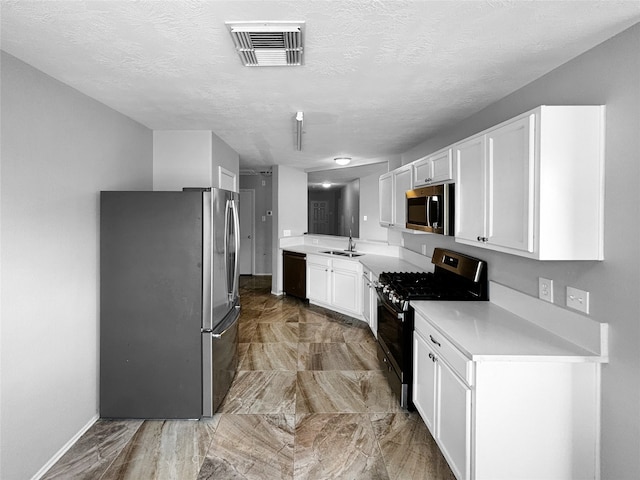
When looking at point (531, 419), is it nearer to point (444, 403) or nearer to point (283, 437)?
point (444, 403)

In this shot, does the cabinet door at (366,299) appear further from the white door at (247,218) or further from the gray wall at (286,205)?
the white door at (247,218)

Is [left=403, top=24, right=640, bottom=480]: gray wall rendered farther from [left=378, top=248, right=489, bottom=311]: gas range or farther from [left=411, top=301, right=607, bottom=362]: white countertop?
[left=378, top=248, right=489, bottom=311]: gas range

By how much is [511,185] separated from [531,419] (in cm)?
117

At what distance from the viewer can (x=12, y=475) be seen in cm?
192

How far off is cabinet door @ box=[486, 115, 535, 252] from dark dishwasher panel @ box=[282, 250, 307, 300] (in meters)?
4.05

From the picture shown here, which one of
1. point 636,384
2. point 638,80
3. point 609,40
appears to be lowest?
point 636,384

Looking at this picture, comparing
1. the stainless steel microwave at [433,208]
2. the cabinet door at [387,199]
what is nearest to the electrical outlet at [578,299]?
the stainless steel microwave at [433,208]

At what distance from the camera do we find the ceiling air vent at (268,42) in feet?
5.23

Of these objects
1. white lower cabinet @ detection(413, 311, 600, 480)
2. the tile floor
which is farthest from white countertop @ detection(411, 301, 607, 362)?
the tile floor

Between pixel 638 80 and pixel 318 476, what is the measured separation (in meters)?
2.54

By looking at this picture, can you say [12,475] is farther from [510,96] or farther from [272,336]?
[510,96]

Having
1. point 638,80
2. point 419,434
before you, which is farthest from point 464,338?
point 638,80

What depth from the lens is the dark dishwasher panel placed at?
19.5 feet

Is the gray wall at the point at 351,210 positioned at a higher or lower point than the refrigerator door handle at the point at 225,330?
higher
